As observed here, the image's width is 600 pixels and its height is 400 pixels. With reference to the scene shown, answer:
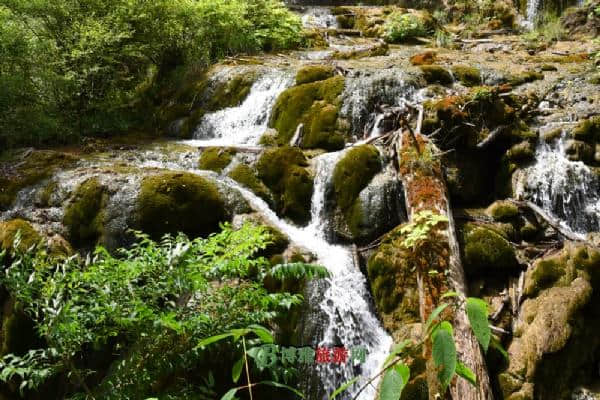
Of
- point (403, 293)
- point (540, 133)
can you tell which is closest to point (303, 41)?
point (540, 133)

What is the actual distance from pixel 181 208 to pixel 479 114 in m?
5.80

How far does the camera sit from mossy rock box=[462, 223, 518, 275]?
609cm

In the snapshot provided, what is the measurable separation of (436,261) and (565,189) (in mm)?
3563

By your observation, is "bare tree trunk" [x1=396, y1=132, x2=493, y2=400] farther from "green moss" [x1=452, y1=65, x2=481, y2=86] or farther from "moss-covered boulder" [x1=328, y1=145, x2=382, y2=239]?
"green moss" [x1=452, y1=65, x2=481, y2=86]

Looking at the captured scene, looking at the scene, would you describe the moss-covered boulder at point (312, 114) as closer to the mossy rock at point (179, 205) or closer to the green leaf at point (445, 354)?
the mossy rock at point (179, 205)

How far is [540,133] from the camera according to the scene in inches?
310

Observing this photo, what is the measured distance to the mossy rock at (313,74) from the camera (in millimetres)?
11367

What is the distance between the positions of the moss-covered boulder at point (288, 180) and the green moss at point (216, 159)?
0.85 m

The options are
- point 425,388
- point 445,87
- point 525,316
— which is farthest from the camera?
point 445,87

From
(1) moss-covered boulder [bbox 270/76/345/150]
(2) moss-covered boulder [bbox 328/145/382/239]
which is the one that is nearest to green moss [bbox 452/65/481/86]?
(1) moss-covered boulder [bbox 270/76/345/150]

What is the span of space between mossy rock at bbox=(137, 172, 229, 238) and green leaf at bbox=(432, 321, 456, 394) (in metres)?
6.25

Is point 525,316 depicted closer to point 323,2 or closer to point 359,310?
point 359,310

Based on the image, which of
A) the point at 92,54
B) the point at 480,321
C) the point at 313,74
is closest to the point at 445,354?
the point at 480,321

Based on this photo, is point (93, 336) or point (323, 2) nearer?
point (93, 336)
